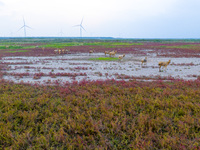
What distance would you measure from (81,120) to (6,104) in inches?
165

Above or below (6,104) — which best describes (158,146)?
below

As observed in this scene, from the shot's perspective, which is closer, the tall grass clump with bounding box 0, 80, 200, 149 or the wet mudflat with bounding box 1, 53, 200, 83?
the tall grass clump with bounding box 0, 80, 200, 149

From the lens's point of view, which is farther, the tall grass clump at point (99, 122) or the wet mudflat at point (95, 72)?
the wet mudflat at point (95, 72)

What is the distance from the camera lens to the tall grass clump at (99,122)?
4906 mm

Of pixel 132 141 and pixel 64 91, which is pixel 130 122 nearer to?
pixel 132 141

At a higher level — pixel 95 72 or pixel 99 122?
pixel 95 72

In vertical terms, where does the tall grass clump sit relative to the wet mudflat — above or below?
below

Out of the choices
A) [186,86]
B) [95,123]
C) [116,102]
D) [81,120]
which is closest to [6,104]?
[81,120]

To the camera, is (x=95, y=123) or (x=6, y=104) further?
(x=6, y=104)

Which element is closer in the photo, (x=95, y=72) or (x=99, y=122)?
(x=99, y=122)

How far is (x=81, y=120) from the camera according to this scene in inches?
242

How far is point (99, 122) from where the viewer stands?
6016 millimetres

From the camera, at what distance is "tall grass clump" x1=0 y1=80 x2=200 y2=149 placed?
491 cm

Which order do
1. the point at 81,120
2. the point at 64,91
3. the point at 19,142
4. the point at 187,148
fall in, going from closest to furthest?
the point at 187,148 → the point at 19,142 → the point at 81,120 → the point at 64,91
